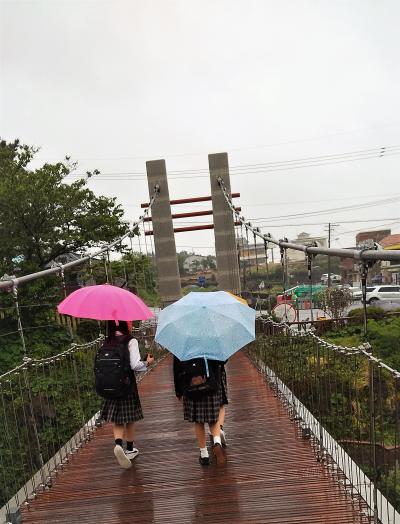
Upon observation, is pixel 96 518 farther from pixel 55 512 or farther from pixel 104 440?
pixel 104 440

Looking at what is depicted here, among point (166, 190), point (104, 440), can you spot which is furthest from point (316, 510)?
point (166, 190)

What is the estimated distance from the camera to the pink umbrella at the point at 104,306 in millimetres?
2018

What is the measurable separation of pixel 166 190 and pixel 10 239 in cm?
281

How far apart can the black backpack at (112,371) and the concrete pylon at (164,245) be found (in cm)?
583

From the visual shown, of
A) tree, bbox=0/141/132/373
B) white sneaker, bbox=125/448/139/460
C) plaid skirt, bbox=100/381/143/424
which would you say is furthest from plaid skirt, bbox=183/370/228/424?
tree, bbox=0/141/132/373

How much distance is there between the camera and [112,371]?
6.77ft

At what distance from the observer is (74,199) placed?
832cm

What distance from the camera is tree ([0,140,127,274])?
7504 mm

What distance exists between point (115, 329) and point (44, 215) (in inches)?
Answer: 249

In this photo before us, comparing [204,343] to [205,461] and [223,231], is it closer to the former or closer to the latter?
[205,461]

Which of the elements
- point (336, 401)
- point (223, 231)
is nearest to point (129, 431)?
point (336, 401)

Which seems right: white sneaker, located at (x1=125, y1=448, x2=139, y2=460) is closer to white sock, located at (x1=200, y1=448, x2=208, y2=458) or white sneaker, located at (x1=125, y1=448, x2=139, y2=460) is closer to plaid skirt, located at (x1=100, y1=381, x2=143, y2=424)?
plaid skirt, located at (x1=100, y1=381, x2=143, y2=424)

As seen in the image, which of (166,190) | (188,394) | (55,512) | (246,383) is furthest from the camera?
(166,190)

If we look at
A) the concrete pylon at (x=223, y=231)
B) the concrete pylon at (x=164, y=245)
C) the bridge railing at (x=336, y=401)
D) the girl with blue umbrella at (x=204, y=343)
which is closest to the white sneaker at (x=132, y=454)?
the girl with blue umbrella at (x=204, y=343)
